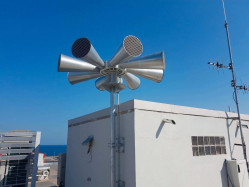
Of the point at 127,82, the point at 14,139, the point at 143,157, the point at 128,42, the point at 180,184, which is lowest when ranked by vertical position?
the point at 180,184

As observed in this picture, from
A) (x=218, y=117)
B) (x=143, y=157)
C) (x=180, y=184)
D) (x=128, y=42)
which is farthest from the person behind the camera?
(x=218, y=117)

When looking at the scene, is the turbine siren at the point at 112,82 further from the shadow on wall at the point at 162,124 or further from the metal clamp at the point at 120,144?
the shadow on wall at the point at 162,124

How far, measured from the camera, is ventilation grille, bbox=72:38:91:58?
228 inches

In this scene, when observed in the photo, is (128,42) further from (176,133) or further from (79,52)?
(176,133)

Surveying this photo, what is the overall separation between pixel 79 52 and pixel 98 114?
13.7ft

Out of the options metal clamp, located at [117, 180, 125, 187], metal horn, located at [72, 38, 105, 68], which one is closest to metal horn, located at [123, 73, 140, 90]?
metal horn, located at [72, 38, 105, 68]

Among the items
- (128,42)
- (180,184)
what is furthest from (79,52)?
(180,184)

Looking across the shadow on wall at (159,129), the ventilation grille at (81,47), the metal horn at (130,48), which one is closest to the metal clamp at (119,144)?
the shadow on wall at (159,129)

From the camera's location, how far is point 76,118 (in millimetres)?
11766

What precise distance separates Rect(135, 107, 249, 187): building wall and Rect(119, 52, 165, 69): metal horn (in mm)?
1800

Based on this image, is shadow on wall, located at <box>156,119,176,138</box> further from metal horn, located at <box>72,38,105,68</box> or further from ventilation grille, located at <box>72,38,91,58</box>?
ventilation grille, located at <box>72,38,91,58</box>

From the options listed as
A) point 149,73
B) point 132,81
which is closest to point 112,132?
point 132,81

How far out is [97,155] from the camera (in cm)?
870

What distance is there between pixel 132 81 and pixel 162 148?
3176 mm
